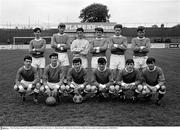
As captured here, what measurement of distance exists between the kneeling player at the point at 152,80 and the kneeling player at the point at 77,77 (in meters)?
1.31

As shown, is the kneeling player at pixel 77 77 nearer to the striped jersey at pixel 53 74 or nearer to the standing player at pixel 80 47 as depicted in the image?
the striped jersey at pixel 53 74

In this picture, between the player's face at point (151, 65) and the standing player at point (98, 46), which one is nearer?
the player's face at point (151, 65)

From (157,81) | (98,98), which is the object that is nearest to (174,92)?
(157,81)

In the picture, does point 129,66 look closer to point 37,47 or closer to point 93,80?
point 93,80

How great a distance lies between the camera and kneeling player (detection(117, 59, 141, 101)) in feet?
18.8

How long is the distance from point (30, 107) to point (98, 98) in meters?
1.61

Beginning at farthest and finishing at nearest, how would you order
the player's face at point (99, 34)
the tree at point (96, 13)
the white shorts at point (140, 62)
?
the tree at point (96, 13), the white shorts at point (140, 62), the player's face at point (99, 34)

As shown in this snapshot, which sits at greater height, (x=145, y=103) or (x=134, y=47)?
(x=134, y=47)

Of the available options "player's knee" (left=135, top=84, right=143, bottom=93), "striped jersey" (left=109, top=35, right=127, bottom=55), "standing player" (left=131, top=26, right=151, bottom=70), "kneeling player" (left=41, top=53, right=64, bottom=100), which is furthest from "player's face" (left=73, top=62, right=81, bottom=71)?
"standing player" (left=131, top=26, right=151, bottom=70)

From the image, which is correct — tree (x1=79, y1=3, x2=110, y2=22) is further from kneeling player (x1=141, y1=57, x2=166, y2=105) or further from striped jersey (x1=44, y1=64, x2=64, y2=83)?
kneeling player (x1=141, y1=57, x2=166, y2=105)

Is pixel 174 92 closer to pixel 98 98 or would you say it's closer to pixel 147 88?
pixel 147 88

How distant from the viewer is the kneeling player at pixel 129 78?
18.8 ft

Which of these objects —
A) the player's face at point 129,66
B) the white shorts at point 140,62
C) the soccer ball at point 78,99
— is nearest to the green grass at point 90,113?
the soccer ball at point 78,99

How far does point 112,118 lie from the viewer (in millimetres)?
4613
